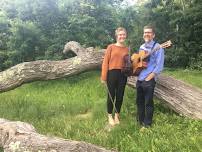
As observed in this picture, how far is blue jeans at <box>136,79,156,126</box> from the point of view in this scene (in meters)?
8.20

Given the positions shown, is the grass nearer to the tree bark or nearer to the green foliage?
the tree bark

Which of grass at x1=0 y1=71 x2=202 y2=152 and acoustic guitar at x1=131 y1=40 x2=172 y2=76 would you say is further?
acoustic guitar at x1=131 y1=40 x2=172 y2=76

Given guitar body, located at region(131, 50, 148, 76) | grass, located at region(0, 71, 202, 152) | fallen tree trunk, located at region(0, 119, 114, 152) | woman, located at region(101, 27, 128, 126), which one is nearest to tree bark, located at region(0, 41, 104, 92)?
grass, located at region(0, 71, 202, 152)

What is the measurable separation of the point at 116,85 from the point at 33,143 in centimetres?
318

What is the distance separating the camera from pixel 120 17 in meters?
16.1

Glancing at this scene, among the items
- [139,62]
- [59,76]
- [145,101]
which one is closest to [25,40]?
[59,76]

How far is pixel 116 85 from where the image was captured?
8812mm

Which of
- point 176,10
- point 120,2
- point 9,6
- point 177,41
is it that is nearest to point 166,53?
point 177,41

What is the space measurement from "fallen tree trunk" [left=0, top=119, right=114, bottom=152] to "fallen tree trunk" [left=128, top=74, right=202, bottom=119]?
128 inches

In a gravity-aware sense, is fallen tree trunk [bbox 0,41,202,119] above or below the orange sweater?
below

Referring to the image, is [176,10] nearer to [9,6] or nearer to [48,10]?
[48,10]

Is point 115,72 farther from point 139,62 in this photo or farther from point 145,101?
point 145,101

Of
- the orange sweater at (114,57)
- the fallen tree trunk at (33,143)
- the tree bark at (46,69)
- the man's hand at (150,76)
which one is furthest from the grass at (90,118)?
the fallen tree trunk at (33,143)

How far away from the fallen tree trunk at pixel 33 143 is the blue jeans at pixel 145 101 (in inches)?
96.3
